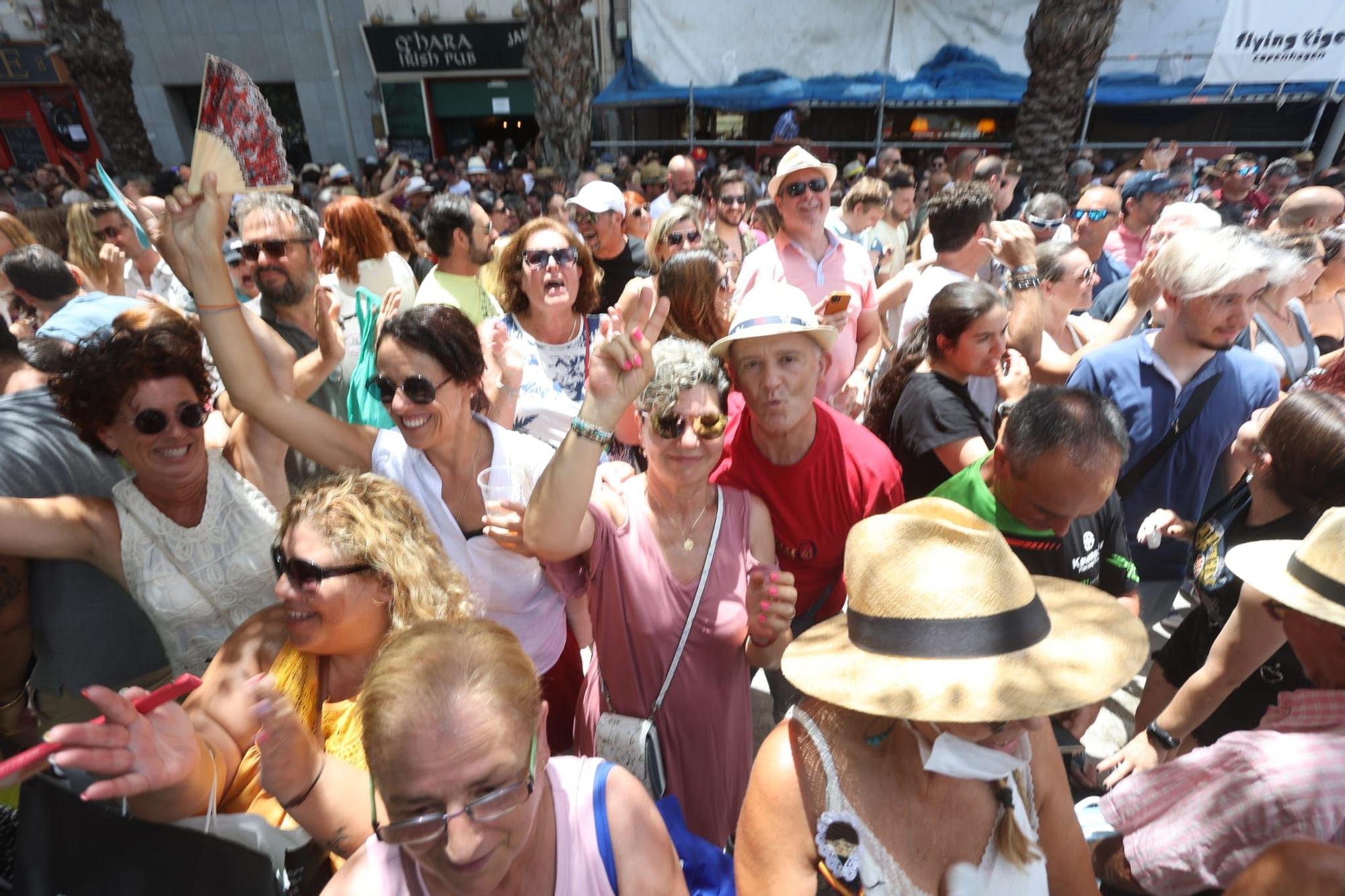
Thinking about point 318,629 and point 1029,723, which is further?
point 318,629

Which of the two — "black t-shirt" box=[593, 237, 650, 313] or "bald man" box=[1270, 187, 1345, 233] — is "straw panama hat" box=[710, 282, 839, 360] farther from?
"bald man" box=[1270, 187, 1345, 233]

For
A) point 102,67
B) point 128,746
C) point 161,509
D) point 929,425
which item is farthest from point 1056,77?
point 102,67

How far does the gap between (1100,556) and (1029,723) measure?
1141 millimetres

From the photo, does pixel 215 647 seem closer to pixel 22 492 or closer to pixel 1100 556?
pixel 22 492

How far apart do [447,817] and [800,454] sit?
1595mm

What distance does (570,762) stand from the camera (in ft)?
4.73

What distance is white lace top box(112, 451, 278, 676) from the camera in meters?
1.94

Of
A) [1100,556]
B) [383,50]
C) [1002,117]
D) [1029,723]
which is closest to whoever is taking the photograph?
[1029,723]

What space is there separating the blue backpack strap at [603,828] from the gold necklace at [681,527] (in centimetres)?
76

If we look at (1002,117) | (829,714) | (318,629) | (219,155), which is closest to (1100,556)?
(829,714)

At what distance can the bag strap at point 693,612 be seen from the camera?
1978 millimetres

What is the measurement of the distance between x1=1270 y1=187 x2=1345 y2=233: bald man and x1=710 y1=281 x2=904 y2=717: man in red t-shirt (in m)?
4.61

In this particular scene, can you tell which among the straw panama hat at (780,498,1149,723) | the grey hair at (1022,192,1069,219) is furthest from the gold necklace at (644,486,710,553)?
the grey hair at (1022,192,1069,219)

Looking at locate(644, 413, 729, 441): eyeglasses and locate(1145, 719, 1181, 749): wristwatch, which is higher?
locate(644, 413, 729, 441): eyeglasses
